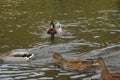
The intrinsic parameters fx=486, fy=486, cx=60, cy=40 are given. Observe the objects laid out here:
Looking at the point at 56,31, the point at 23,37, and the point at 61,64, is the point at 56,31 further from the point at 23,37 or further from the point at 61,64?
the point at 61,64

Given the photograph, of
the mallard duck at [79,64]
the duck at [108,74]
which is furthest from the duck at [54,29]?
the duck at [108,74]

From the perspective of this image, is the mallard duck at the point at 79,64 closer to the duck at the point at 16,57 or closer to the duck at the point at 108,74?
the duck at the point at 108,74

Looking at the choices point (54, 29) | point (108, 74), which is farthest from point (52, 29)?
point (108, 74)

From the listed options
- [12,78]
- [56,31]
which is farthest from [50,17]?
[12,78]

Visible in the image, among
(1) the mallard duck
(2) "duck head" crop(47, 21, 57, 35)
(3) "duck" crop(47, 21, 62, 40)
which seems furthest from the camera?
(2) "duck head" crop(47, 21, 57, 35)

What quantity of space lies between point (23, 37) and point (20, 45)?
1982 mm

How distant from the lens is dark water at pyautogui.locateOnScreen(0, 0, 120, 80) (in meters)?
20.0

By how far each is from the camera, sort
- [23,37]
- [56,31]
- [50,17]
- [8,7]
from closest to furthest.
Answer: [23,37] → [56,31] → [50,17] → [8,7]

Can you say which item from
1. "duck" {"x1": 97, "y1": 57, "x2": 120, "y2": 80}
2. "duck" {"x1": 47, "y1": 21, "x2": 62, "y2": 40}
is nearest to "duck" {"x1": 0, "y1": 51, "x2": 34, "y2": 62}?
"duck" {"x1": 97, "y1": 57, "x2": 120, "y2": 80}

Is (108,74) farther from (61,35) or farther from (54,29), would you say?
(54,29)

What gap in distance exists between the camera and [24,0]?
4238cm

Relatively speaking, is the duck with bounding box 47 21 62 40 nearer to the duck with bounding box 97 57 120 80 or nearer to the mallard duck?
the mallard duck

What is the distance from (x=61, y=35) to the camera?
27.9 meters

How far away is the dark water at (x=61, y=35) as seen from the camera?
65.6 ft
